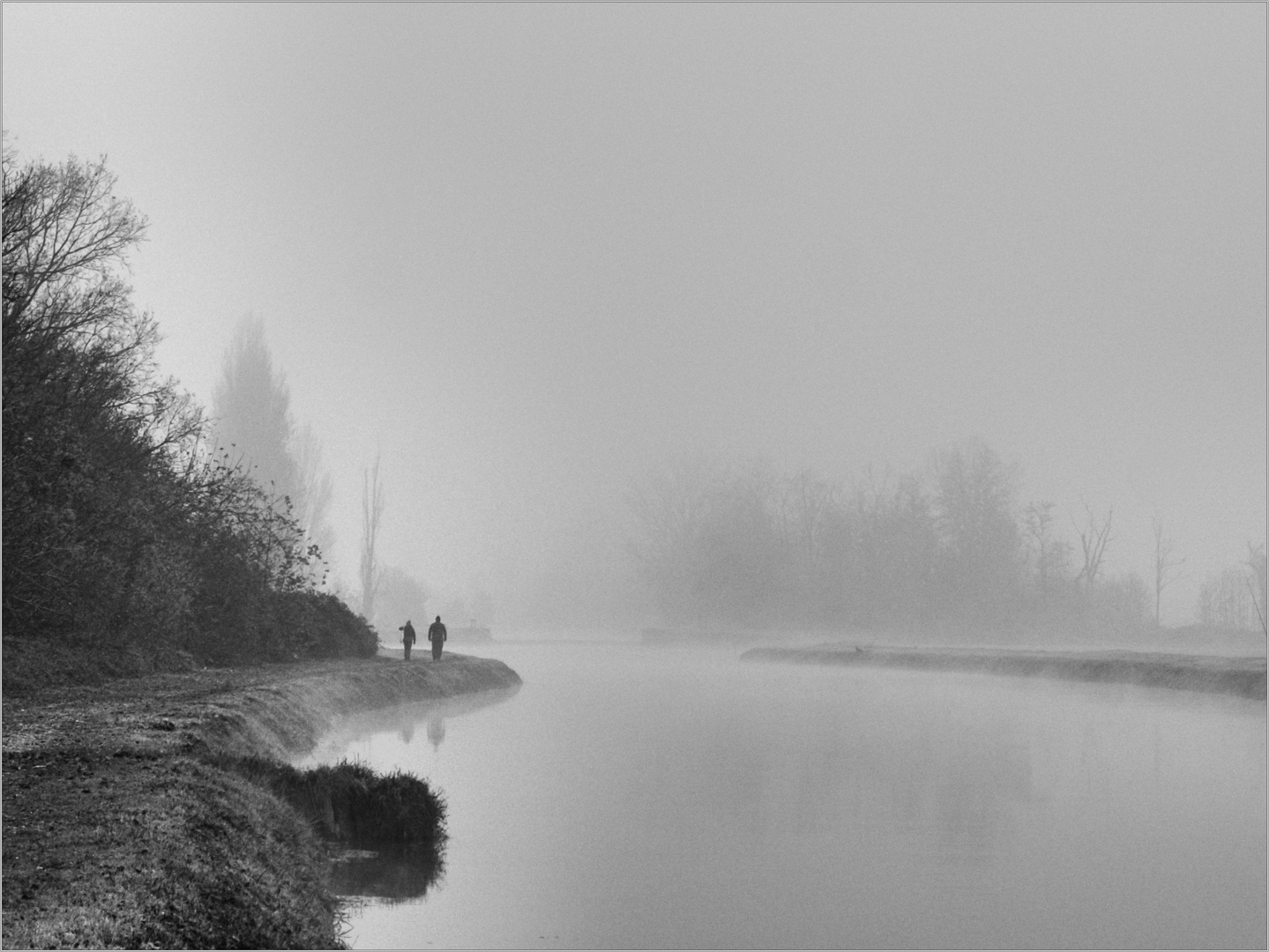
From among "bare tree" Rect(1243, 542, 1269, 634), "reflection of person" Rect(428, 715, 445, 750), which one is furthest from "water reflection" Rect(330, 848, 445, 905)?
"bare tree" Rect(1243, 542, 1269, 634)

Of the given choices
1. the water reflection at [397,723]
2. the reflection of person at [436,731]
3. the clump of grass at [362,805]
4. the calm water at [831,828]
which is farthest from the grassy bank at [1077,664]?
the clump of grass at [362,805]

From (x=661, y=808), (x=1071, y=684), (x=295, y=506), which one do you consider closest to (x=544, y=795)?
(x=661, y=808)

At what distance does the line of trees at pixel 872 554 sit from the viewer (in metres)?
73.5

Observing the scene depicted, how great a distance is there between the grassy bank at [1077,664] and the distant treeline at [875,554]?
411 inches

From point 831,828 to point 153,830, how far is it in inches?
327

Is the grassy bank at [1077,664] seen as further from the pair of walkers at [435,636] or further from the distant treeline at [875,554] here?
the pair of walkers at [435,636]

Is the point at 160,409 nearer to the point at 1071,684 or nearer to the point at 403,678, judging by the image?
the point at 403,678

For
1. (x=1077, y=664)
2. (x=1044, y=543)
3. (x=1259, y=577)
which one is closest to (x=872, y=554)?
(x=1044, y=543)

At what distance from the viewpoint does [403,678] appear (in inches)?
1235

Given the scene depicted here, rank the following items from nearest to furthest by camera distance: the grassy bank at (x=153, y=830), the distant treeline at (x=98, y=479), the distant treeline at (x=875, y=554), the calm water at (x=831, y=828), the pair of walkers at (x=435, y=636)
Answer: the grassy bank at (x=153, y=830), the calm water at (x=831, y=828), the distant treeline at (x=98, y=479), the pair of walkers at (x=435, y=636), the distant treeline at (x=875, y=554)

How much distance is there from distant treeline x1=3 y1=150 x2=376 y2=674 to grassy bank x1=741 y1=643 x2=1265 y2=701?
2868cm

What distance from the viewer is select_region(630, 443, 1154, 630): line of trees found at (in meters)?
73.5

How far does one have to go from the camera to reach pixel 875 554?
3061 inches

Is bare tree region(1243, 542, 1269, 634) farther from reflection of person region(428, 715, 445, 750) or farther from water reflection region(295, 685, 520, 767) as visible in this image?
reflection of person region(428, 715, 445, 750)
